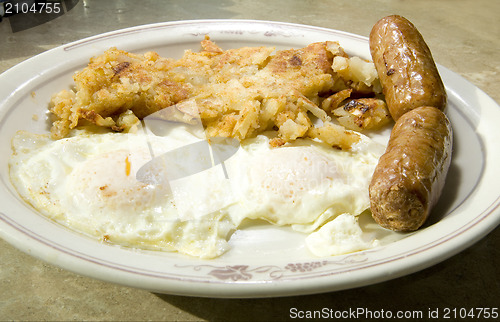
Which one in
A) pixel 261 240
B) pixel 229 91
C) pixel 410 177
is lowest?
pixel 261 240

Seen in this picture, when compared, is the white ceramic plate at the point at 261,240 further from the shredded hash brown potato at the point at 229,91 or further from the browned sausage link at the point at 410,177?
the shredded hash brown potato at the point at 229,91

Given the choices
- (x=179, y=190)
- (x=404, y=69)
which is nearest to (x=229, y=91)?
(x=179, y=190)

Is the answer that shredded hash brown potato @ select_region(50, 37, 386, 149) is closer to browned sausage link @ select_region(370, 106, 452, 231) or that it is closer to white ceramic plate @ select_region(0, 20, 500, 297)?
white ceramic plate @ select_region(0, 20, 500, 297)

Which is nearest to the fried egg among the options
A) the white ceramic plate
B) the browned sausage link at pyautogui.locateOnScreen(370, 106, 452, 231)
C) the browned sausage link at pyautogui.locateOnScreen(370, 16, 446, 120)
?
the white ceramic plate

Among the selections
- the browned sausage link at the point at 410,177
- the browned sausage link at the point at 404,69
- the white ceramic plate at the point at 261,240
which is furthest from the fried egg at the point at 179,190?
the browned sausage link at the point at 404,69

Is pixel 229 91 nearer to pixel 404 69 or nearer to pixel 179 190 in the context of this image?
pixel 179 190

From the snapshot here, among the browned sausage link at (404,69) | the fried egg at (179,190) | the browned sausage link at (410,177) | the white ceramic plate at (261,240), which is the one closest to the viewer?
the white ceramic plate at (261,240)
